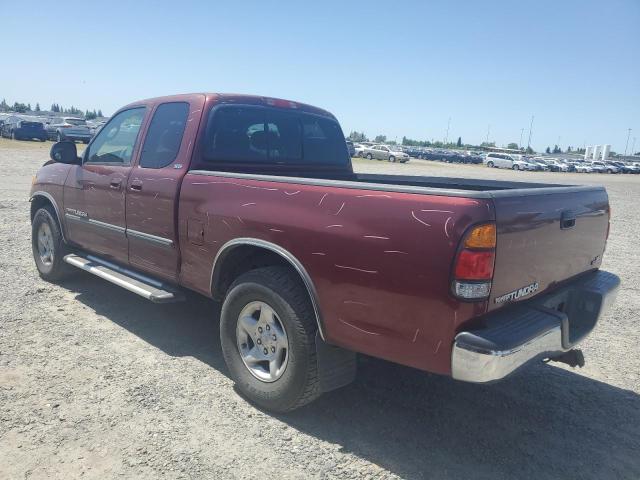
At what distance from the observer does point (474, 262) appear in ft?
7.73

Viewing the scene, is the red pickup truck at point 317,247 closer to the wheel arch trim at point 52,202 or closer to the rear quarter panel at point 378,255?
the rear quarter panel at point 378,255

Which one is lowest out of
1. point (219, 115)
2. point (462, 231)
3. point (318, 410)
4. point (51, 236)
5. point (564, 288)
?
point (318, 410)

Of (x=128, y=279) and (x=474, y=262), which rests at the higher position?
(x=474, y=262)

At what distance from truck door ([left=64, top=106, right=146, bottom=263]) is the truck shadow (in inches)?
41.8

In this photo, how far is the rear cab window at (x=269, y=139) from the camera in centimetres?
402

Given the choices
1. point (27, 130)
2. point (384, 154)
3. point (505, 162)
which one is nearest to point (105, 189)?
point (27, 130)

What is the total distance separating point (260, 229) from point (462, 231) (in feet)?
4.41

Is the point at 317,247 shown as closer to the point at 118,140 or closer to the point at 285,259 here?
the point at 285,259

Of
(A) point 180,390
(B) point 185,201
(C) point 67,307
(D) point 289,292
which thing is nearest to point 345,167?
(B) point 185,201

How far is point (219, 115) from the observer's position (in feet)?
13.3

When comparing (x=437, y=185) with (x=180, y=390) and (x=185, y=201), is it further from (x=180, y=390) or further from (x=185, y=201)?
(x=180, y=390)

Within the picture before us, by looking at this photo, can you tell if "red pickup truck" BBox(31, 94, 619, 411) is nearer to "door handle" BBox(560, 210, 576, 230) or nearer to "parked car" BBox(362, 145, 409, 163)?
"door handle" BBox(560, 210, 576, 230)

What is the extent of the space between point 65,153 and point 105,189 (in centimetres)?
85

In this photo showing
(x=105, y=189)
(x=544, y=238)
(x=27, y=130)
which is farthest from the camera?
(x=27, y=130)
